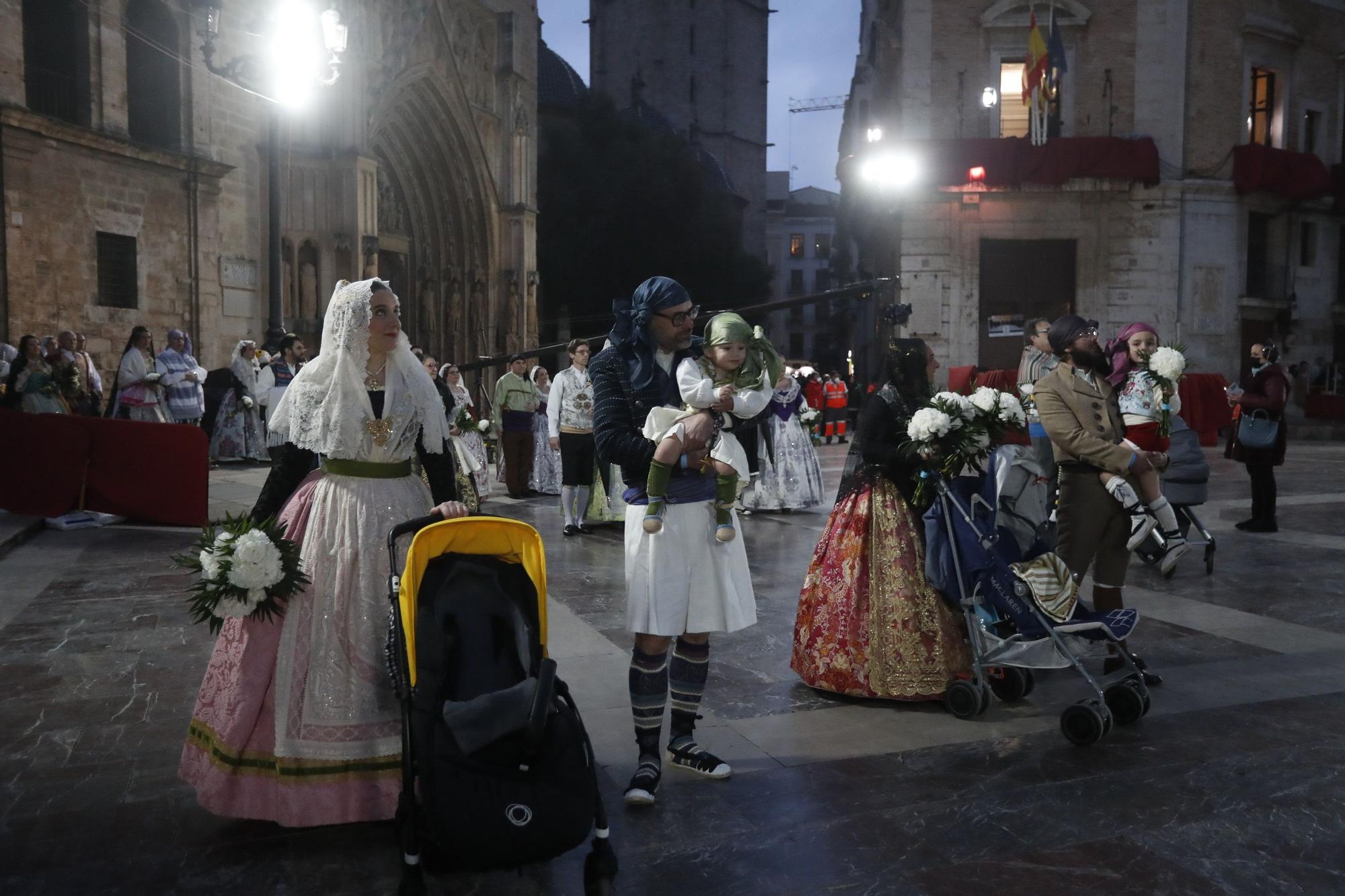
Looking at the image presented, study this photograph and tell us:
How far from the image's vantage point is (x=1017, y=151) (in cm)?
2491

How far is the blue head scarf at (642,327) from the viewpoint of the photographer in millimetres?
4020

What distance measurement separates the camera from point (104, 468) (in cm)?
1039

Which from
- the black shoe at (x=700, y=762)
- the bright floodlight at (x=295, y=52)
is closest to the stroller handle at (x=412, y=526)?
the black shoe at (x=700, y=762)

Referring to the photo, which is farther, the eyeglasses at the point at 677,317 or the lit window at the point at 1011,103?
the lit window at the point at 1011,103

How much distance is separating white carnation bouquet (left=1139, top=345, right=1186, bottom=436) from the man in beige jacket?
1.74 metres

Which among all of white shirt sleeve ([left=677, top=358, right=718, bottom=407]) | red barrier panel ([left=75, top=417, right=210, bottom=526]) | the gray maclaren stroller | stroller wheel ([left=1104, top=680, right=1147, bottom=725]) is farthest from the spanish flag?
→ white shirt sleeve ([left=677, top=358, right=718, bottom=407])

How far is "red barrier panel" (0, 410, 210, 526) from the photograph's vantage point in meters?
10.1

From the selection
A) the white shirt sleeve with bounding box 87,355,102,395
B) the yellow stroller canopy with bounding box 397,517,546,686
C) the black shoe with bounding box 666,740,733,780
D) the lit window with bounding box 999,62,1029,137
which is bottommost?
the black shoe with bounding box 666,740,733,780

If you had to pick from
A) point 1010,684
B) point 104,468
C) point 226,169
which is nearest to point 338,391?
point 1010,684

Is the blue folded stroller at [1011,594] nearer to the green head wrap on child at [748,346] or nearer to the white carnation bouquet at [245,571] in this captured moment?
the green head wrap on child at [748,346]

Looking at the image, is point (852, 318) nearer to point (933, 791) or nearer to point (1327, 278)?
point (1327, 278)

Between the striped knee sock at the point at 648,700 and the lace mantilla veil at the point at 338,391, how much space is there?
1.27m

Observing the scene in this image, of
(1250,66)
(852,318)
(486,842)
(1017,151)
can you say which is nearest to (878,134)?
(1017,151)

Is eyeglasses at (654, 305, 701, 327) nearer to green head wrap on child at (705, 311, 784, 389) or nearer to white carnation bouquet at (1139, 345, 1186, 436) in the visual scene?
green head wrap on child at (705, 311, 784, 389)
